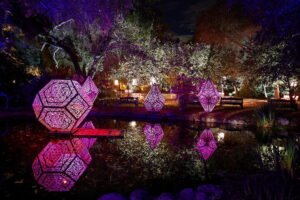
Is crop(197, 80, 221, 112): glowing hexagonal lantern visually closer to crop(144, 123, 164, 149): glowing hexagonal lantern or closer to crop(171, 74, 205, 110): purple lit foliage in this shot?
crop(171, 74, 205, 110): purple lit foliage

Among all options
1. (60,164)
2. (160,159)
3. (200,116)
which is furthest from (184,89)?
(60,164)

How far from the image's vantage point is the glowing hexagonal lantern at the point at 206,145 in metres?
7.49

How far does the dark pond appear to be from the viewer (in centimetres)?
508

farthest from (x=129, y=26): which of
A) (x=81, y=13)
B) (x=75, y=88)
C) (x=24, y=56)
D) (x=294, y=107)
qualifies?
(x=294, y=107)

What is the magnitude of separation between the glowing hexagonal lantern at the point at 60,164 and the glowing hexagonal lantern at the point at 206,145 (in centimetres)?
359

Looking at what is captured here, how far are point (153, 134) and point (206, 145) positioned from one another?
2.70 meters

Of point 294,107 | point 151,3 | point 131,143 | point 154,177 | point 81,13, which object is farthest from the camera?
point 151,3

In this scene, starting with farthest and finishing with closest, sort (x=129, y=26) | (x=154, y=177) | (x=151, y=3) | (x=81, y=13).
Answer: (x=151, y=3) < (x=129, y=26) < (x=81, y=13) < (x=154, y=177)

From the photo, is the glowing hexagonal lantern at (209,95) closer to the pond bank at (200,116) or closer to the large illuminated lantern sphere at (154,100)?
the pond bank at (200,116)

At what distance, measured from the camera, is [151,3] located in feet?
78.6

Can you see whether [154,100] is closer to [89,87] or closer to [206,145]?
[89,87]

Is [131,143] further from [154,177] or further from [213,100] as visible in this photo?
[213,100]

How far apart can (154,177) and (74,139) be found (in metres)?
4.83

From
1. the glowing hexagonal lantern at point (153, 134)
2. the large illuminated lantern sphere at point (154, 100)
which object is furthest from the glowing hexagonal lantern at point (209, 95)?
the glowing hexagonal lantern at point (153, 134)
